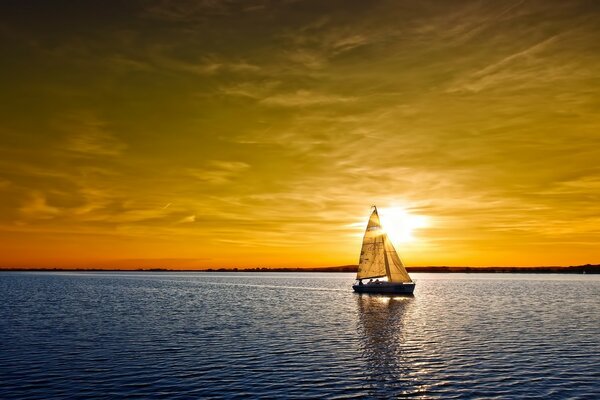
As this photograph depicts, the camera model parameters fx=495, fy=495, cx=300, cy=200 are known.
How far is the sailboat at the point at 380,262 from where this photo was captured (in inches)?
5020

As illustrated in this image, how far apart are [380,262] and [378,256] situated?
193 cm

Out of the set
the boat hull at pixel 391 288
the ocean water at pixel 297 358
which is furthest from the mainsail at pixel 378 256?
the ocean water at pixel 297 358

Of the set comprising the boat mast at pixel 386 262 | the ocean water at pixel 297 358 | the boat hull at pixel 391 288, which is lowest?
the ocean water at pixel 297 358

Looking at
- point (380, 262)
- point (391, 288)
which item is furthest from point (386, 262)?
point (391, 288)

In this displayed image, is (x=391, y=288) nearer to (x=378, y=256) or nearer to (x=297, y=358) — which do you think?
(x=378, y=256)

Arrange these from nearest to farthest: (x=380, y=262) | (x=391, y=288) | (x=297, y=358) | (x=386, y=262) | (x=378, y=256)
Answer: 1. (x=297, y=358)
2. (x=386, y=262)
3. (x=378, y=256)
4. (x=380, y=262)
5. (x=391, y=288)

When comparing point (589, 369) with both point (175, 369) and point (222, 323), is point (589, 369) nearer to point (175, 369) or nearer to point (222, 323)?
point (175, 369)

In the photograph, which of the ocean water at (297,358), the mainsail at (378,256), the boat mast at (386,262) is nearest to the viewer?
the ocean water at (297,358)

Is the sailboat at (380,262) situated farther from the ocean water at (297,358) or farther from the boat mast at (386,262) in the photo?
the ocean water at (297,358)

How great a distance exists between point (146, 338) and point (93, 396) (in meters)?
27.9

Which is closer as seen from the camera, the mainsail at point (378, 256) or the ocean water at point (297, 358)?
the ocean water at point (297, 358)

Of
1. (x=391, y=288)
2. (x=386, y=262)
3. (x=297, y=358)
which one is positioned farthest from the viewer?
(x=391, y=288)

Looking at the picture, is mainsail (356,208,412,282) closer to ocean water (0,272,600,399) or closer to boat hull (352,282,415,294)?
boat hull (352,282,415,294)

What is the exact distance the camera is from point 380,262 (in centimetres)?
12962
